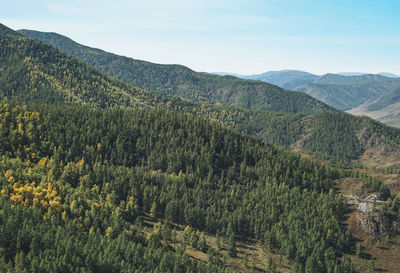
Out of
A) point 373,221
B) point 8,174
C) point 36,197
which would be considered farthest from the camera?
point 373,221

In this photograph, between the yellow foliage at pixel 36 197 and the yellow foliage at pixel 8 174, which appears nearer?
the yellow foliage at pixel 36 197

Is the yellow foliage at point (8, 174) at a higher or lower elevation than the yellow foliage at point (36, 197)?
higher

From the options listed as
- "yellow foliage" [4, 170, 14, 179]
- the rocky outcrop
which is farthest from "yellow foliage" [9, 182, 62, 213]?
the rocky outcrop

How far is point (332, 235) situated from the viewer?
175m

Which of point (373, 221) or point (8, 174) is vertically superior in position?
point (373, 221)

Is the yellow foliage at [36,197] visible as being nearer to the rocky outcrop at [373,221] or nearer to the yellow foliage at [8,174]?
the yellow foliage at [8,174]

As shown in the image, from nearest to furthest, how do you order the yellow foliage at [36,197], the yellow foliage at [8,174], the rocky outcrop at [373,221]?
the yellow foliage at [36,197], the yellow foliage at [8,174], the rocky outcrop at [373,221]

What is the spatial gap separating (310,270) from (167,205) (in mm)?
83513

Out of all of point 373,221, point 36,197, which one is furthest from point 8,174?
point 373,221

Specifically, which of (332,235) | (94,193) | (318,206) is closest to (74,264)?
(94,193)

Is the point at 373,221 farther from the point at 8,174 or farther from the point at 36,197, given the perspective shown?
the point at 8,174

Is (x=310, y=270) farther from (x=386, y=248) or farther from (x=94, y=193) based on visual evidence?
(x=94, y=193)

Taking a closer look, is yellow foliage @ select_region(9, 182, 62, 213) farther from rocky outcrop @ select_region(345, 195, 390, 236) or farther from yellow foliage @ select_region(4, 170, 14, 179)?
rocky outcrop @ select_region(345, 195, 390, 236)

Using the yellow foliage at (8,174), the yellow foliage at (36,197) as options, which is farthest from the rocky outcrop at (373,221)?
the yellow foliage at (8,174)
